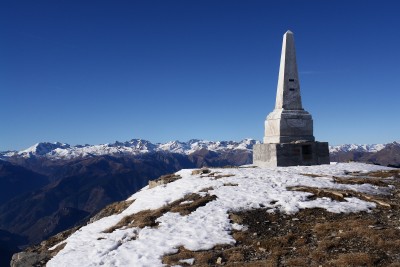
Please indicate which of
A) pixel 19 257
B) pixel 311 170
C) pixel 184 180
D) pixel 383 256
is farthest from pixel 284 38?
pixel 19 257

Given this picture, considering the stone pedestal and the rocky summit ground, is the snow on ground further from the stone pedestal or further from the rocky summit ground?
the stone pedestal

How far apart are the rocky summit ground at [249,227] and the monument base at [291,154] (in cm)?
545

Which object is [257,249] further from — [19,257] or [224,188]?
[19,257]

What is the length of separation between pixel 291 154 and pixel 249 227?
14.6m

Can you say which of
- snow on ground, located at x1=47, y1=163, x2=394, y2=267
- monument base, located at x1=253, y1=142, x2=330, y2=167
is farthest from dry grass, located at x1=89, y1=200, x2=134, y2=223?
monument base, located at x1=253, y1=142, x2=330, y2=167

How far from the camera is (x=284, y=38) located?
101 ft

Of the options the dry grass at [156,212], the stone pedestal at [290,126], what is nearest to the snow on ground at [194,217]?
the dry grass at [156,212]

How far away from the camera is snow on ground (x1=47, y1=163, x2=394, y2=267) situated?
13.7m

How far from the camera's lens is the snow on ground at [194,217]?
45.1 ft

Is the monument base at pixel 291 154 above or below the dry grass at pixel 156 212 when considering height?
above

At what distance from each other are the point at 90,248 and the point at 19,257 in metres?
5.15

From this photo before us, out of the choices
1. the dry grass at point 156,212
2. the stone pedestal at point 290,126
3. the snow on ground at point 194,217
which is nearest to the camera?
the snow on ground at point 194,217

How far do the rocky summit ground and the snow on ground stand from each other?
0.05 meters

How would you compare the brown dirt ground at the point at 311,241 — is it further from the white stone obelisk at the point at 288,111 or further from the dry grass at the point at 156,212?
the white stone obelisk at the point at 288,111
